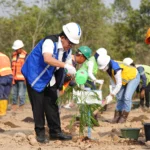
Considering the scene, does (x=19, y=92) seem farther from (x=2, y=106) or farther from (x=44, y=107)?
(x=44, y=107)

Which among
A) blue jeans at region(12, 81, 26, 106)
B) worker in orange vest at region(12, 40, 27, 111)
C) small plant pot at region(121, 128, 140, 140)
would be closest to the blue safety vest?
small plant pot at region(121, 128, 140, 140)

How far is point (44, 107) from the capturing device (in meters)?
6.55

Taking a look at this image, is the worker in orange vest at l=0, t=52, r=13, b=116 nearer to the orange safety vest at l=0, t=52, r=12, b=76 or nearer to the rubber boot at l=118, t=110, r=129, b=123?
the orange safety vest at l=0, t=52, r=12, b=76

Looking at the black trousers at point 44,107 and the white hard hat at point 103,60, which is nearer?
the black trousers at point 44,107

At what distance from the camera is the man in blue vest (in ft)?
19.6

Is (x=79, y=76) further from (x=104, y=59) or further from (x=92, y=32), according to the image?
(x=92, y=32)

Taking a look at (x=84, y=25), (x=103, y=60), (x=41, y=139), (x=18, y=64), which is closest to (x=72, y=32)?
(x=41, y=139)

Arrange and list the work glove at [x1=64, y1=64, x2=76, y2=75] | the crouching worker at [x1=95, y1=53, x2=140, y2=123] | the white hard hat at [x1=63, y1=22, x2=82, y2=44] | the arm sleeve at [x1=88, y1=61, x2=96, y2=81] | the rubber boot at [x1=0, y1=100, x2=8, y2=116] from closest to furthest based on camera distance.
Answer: the work glove at [x1=64, y1=64, x2=76, y2=75]
the white hard hat at [x1=63, y1=22, x2=82, y2=44]
the crouching worker at [x1=95, y1=53, x2=140, y2=123]
the arm sleeve at [x1=88, y1=61, x2=96, y2=81]
the rubber boot at [x1=0, y1=100, x2=8, y2=116]

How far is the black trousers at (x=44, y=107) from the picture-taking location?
20.7ft

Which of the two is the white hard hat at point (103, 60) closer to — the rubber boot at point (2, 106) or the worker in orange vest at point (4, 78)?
the worker in orange vest at point (4, 78)

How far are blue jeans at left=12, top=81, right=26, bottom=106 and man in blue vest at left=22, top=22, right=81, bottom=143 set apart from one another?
218 inches

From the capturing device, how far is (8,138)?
6641 mm

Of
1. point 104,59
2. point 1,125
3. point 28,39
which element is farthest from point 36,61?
point 28,39

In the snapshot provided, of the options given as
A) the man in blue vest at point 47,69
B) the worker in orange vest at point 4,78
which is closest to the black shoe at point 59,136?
the man in blue vest at point 47,69
